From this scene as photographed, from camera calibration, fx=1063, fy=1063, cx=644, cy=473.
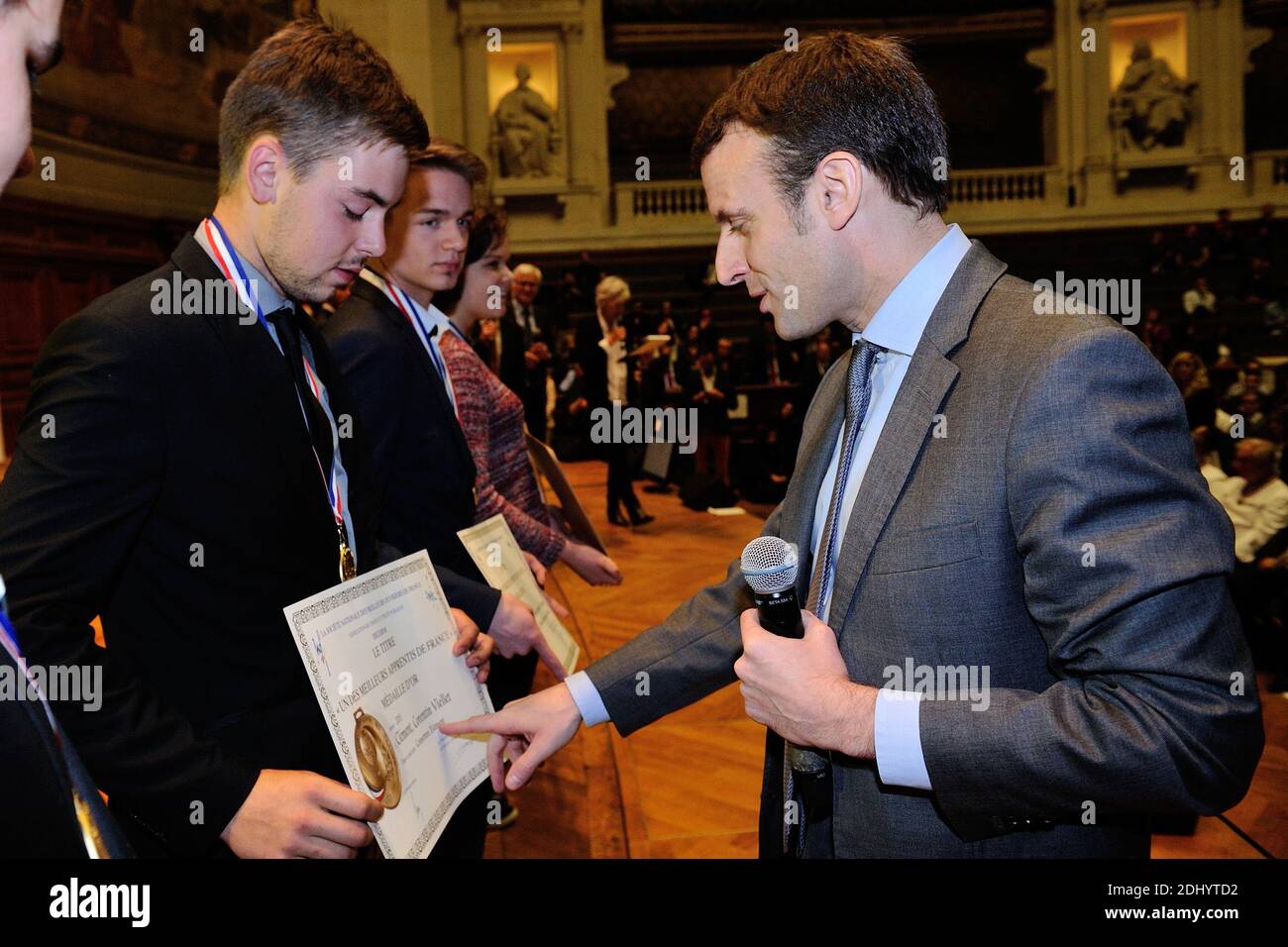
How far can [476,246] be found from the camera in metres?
3.21

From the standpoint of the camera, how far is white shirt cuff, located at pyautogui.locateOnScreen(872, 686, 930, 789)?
1241 mm

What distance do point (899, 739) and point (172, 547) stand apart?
0.98 meters

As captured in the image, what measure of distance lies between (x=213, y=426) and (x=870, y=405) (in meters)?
0.92

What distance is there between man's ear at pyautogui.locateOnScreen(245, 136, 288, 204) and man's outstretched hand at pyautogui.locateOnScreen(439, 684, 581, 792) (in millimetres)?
871

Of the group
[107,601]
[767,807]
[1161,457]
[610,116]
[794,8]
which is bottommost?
[767,807]

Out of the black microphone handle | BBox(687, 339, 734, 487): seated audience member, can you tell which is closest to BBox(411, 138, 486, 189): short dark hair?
the black microphone handle

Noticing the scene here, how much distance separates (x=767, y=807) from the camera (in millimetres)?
1649

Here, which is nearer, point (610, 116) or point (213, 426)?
point (213, 426)

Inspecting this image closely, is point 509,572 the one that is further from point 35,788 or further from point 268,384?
point 35,788

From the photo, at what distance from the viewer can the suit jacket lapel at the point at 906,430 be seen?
53.5 inches

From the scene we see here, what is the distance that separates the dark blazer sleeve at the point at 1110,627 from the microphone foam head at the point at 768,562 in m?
0.23

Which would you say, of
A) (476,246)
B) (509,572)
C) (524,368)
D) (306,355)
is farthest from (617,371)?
(306,355)

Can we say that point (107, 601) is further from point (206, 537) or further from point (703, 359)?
point (703, 359)
